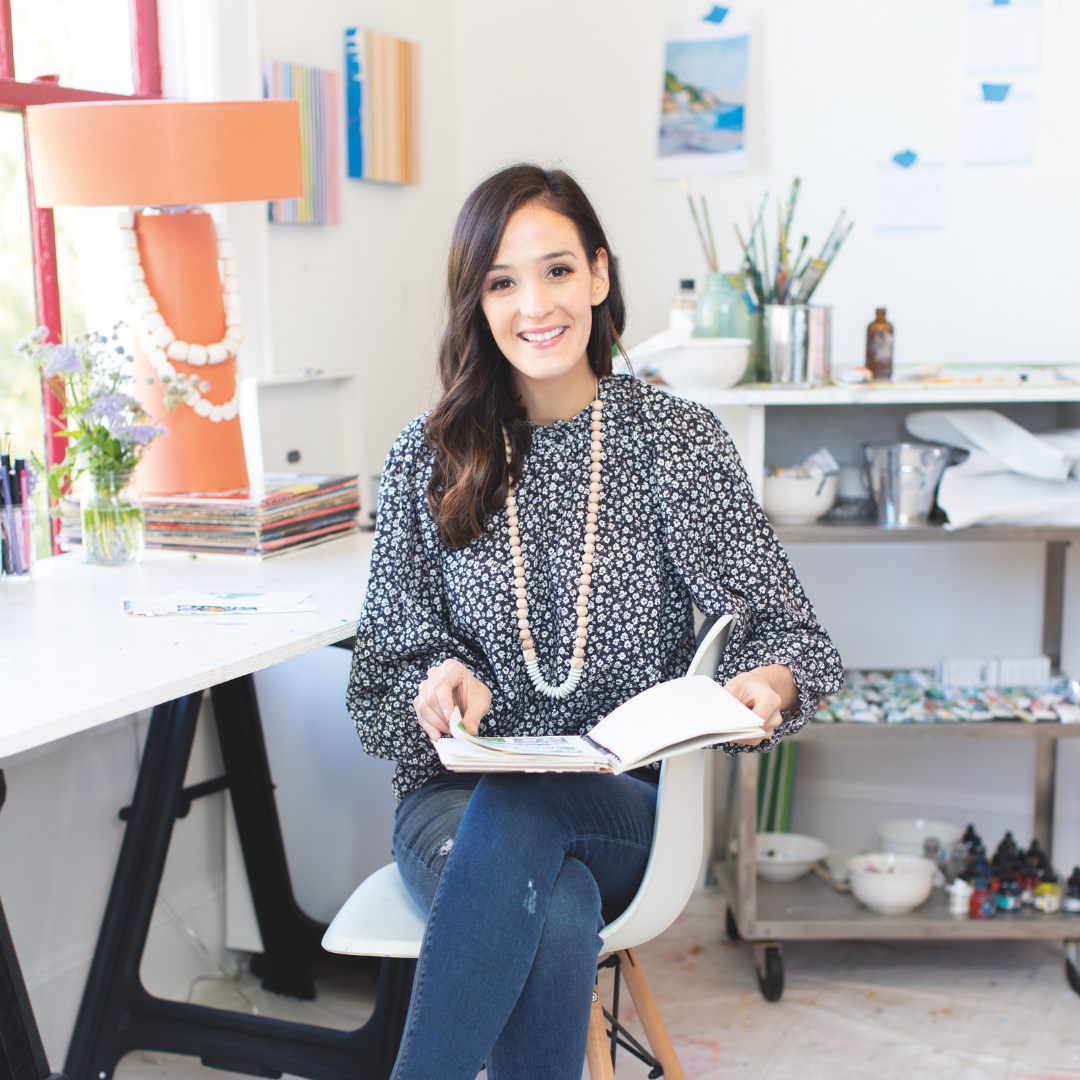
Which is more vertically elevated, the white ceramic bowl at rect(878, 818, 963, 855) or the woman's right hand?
the woman's right hand

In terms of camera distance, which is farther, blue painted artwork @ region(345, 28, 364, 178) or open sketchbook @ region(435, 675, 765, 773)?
blue painted artwork @ region(345, 28, 364, 178)

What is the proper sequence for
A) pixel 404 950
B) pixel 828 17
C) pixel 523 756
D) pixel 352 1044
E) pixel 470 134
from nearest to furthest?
1. pixel 523 756
2. pixel 404 950
3. pixel 352 1044
4. pixel 828 17
5. pixel 470 134

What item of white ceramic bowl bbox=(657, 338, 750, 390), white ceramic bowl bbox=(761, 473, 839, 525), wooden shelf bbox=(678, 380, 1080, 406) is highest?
white ceramic bowl bbox=(657, 338, 750, 390)

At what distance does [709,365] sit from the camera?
6.69 feet

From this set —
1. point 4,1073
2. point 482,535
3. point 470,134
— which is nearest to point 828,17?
point 470,134

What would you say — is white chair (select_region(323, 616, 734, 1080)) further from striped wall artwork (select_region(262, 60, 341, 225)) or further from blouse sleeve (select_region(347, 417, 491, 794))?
striped wall artwork (select_region(262, 60, 341, 225))

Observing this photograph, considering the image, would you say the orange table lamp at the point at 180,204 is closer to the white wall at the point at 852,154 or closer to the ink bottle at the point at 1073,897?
the white wall at the point at 852,154

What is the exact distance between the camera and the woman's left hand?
131 cm

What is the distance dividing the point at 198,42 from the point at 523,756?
1.54 meters

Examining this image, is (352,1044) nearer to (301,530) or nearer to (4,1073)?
(4,1073)

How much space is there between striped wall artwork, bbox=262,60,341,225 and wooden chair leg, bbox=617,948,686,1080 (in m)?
1.49

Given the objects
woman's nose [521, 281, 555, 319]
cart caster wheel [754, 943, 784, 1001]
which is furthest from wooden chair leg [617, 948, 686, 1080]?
woman's nose [521, 281, 555, 319]

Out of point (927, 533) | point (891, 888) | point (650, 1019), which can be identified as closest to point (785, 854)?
point (891, 888)

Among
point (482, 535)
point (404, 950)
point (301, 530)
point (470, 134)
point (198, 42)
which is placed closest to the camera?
point (404, 950)
